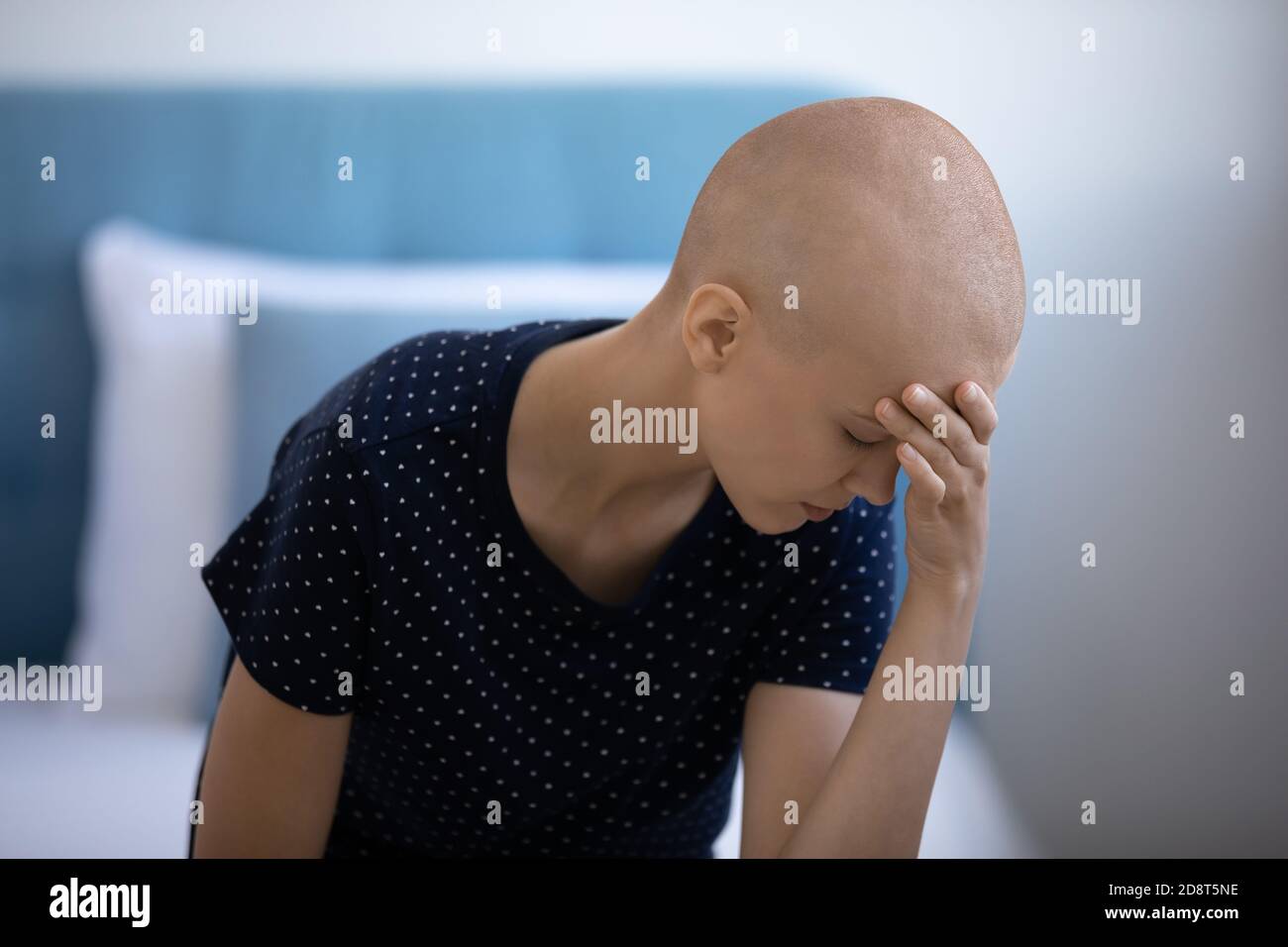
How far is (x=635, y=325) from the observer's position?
0.75 meters

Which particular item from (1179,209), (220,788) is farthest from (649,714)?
(1179,209)

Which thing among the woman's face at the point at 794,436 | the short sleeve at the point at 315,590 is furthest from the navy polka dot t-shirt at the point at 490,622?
the woman's face at the point at 794,436

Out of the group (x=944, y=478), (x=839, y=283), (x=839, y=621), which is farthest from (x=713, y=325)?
(x=839, y=621)

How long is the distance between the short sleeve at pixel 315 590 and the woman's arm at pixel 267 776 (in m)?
0.02

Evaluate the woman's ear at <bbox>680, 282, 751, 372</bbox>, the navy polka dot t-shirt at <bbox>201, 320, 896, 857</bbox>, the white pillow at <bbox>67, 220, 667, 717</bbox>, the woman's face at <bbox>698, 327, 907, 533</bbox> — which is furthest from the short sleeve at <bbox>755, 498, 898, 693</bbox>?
the white pillow at <bbox>67, 220, 667, 717</bbox>

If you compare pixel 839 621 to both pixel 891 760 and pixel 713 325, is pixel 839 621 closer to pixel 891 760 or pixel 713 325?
pixel 891 760

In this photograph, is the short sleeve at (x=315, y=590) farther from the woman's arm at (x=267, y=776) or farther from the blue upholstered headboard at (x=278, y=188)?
the blue upholstered headboard at (x=278, y=188)

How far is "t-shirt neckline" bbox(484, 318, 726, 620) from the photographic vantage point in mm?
775

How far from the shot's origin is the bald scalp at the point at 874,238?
0.63 meters

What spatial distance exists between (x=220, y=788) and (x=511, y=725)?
9.0 inches

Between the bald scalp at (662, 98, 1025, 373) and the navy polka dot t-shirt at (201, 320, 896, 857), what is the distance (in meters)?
0.22

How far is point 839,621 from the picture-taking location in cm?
85
